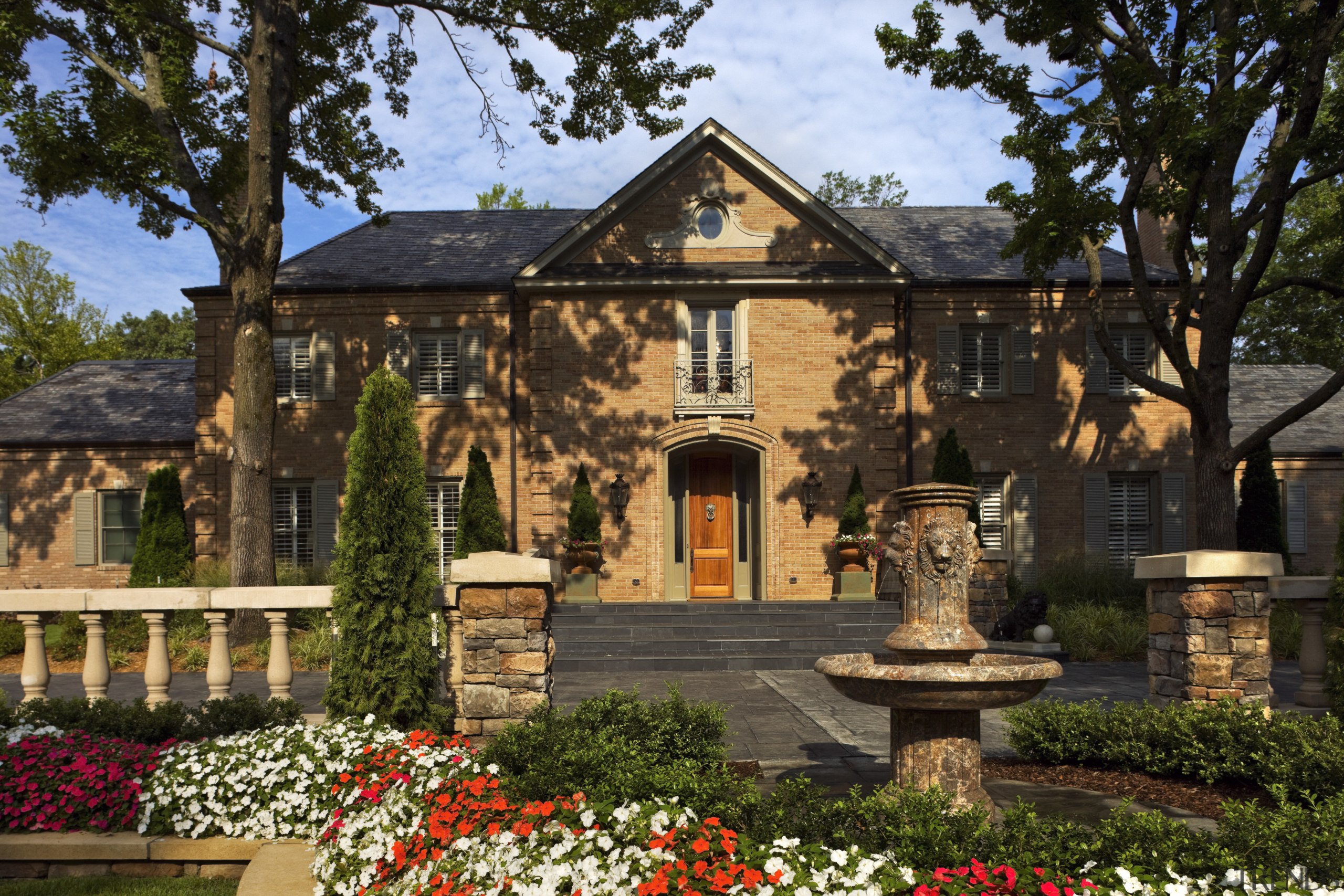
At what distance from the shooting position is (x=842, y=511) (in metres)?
16.8

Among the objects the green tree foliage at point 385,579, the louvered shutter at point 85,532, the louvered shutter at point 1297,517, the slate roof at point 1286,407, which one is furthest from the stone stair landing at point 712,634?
the louvered shutter at point 85,532

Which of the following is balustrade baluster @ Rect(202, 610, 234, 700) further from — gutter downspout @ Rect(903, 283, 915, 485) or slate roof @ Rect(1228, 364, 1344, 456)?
slate roof @ Rect(1228, 364, 1344, 456)

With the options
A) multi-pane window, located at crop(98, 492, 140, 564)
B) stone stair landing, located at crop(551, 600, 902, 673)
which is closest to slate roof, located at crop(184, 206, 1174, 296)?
multi-pane window, located at crop(98, 492, 140, 564)

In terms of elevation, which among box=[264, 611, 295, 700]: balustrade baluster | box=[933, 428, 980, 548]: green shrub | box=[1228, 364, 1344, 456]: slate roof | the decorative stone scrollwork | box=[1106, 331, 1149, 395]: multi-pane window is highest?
the decorative stone scrollwork

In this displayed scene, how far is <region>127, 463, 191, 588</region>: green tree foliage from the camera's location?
17.2 meters

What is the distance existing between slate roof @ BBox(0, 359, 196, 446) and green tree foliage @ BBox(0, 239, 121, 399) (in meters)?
8.03

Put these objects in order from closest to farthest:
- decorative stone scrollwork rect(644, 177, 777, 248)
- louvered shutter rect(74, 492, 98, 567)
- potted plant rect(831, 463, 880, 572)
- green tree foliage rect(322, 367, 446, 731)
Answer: green tree foliage rect(322, 367, 446, 731), potted plant rect(831, 463, 880, 572), decorative stone scrollwork rect(644, 177, 777, 248), louvered shutter rect(74, 492, 98, 567)

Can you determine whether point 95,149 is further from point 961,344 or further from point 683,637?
point 961,344

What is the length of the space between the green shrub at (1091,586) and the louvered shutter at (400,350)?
13.3m

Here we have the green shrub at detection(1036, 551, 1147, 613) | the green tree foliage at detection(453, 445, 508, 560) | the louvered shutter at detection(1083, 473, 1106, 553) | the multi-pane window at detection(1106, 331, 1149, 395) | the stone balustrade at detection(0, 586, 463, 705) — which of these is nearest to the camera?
the stone balustrade at detection(0, 586, 463, 705)

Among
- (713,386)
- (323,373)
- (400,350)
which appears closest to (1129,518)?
(713,386)

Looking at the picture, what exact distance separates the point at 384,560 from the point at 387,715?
107 cm

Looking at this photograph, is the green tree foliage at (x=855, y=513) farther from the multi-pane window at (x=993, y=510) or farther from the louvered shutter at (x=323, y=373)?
the louvered shutter at (x=323, y=373)

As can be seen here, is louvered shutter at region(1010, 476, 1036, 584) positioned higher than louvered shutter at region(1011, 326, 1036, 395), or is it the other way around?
louvered shutter at region(1011, 326, 1036, 395)
